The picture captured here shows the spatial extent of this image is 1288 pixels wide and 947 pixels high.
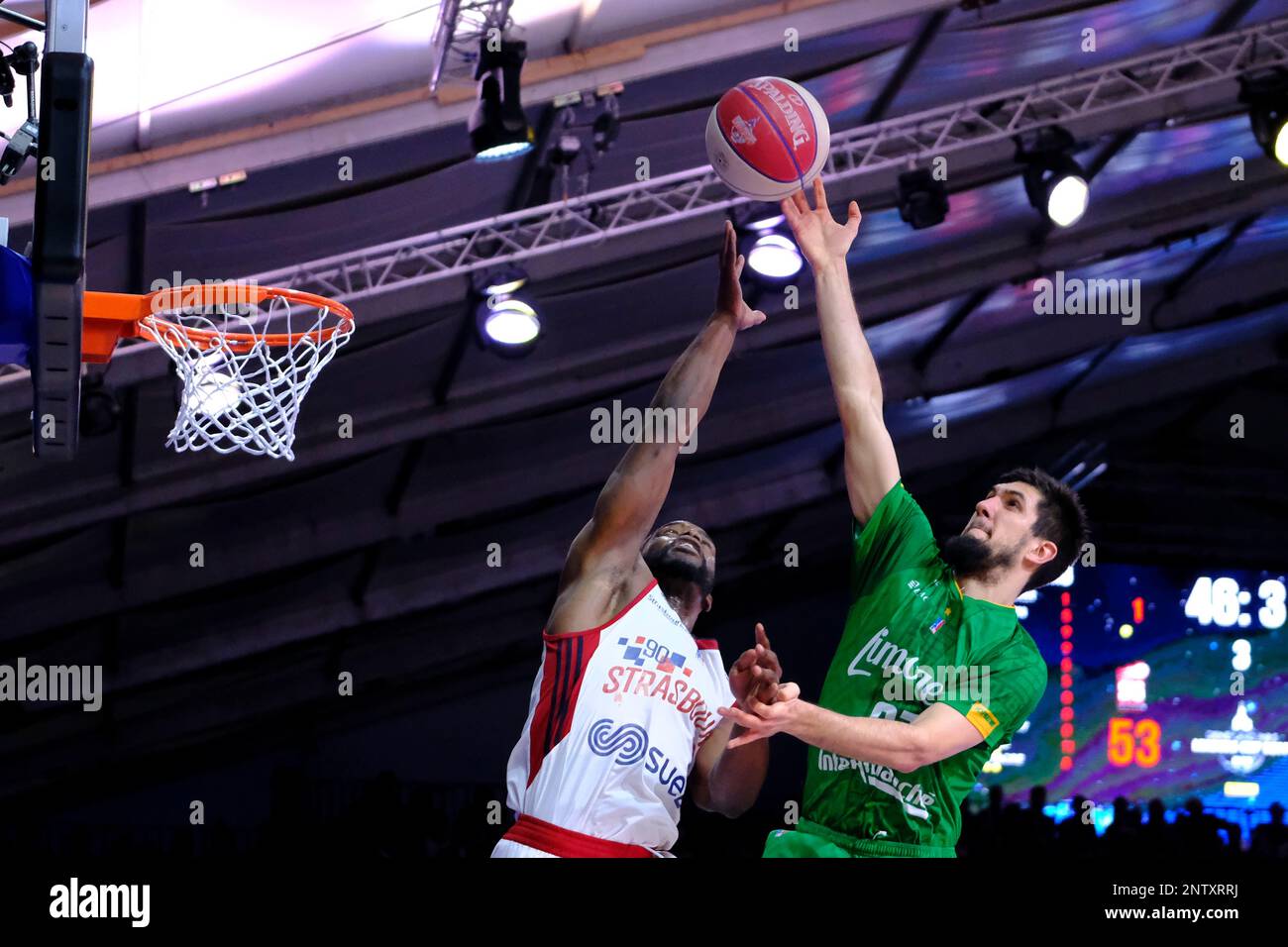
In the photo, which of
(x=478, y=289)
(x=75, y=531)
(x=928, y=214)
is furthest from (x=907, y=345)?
(x=75, y=531)

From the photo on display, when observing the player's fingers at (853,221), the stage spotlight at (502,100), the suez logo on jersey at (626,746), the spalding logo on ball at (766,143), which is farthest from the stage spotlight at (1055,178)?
the suez logo on jersey at (626,746)

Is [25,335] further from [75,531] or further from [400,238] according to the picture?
[75,531]

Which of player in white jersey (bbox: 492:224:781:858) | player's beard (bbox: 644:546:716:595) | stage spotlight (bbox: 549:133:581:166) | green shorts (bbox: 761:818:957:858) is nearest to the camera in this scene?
green shorts (bbox: 761:818:957:858)

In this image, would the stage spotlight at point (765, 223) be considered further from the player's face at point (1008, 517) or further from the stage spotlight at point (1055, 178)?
the player's face at point (1008, 517)

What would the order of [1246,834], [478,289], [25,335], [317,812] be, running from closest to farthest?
[25,335], [478,289], [1246,834], [317,812]

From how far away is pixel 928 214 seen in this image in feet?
30.9

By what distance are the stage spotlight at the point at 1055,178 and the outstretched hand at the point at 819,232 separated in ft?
18.3

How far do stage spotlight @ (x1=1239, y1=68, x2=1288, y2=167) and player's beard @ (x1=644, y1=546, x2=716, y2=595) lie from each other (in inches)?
246

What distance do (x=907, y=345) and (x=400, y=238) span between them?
5.80 m

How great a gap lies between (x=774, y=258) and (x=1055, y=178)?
1798 mm

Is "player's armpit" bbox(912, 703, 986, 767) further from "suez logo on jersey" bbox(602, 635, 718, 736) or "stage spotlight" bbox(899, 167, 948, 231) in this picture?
"stage spotlight" bbox(899, 167, 948, 231)

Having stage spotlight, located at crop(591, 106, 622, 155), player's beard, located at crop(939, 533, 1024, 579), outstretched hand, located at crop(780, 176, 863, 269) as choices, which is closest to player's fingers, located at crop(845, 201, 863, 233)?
outstretched hand, located at crop(780, 176, 863, 269)

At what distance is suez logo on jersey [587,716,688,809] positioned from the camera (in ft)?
12.9

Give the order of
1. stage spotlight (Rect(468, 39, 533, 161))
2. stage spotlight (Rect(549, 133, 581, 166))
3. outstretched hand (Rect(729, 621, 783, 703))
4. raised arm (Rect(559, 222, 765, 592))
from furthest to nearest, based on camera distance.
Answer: stage spotlight (Rect(549, 133, 581, 166)) < stage spotlight (Rect(468, 39, 533, 161)) < raised arm (Rect(559, 222, 765, 592)) < outstretched hand (Rect(729, 621, 783, 703))
